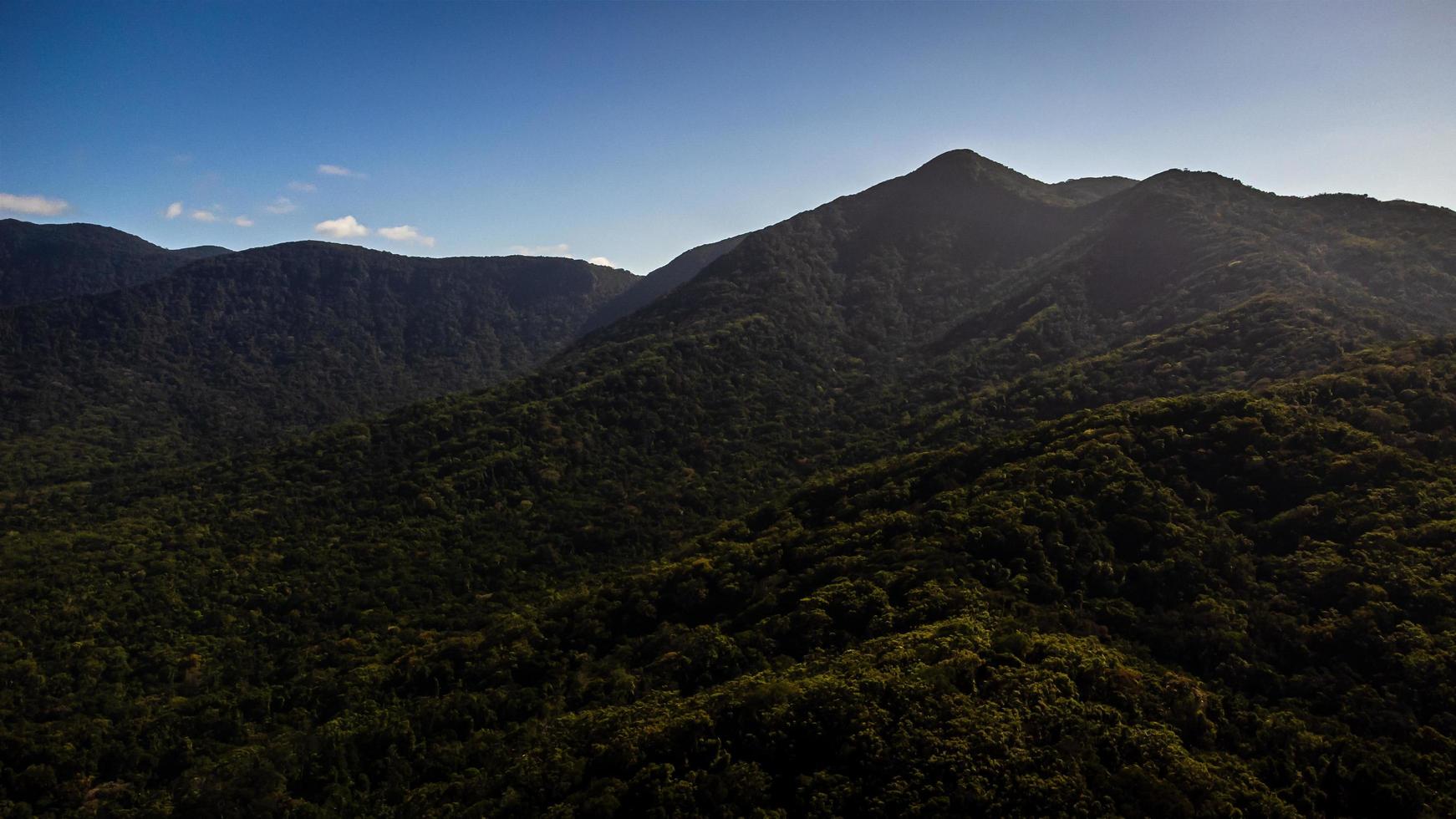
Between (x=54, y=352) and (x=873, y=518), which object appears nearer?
(x=873, y=518)

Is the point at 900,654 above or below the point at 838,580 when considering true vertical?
above

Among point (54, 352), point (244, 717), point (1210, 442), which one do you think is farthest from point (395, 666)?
point (54, 352)

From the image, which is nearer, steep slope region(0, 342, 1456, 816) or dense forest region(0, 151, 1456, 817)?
steep slope region(0, 342, 1456, 816)

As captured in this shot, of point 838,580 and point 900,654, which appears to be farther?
point 838,580

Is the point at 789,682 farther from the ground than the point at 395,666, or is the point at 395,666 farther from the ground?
the point at 789,682

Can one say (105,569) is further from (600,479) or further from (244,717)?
(600,479)

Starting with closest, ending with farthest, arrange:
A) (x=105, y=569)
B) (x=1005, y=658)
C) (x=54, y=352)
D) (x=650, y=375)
Result: (x=1005, y=658)
(x=105, y=569)
(x=650, y=375)
(x=54, y=352)

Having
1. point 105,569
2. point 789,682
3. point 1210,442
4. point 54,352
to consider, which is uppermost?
point 54,352

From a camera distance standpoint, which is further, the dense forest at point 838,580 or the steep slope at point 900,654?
the dense forest at point 838,580
